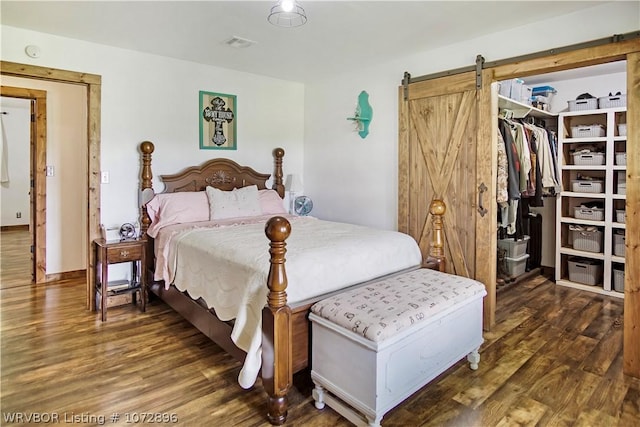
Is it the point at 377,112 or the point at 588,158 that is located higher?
the point at 377,112

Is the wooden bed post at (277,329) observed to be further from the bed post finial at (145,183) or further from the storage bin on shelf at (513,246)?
the storage bin on shelf at (513,246)

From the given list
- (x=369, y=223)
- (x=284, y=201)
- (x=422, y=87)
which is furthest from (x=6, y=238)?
(x=422, y=87)

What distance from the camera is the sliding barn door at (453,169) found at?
3.18 m

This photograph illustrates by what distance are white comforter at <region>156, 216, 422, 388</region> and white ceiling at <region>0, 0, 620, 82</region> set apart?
1.64 meters

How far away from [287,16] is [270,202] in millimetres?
2058

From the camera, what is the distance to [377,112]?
13.5 feet

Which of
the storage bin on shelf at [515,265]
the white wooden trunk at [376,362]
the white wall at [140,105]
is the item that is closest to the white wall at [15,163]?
the white wall at [140,105]

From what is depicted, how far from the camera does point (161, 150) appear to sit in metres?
3.97

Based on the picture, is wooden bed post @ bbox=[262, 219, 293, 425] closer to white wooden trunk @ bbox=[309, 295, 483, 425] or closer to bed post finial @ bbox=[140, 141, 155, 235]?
white wooden trunk @ bbox=[309, 295, 483, 425]

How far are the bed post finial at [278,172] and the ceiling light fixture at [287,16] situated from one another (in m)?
1.90

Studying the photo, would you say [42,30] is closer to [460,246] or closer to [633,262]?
[460,246]

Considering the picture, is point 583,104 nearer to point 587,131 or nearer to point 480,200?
point 587,131

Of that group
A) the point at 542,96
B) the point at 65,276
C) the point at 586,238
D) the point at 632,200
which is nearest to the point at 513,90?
the point at 542,96

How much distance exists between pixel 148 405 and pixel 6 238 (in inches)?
259
